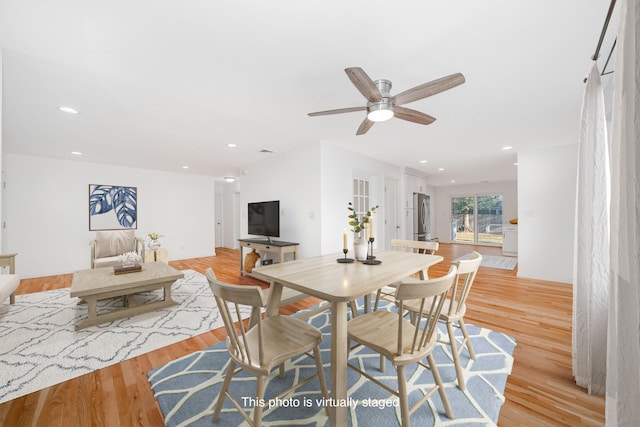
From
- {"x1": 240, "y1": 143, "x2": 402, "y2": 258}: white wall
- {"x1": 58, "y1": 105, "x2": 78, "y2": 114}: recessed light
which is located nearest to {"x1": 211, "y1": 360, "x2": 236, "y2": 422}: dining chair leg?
{"x1": 240, "y1": 143, "x2": 402, "y2": 258}: white wall

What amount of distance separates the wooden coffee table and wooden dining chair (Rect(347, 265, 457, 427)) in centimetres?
253

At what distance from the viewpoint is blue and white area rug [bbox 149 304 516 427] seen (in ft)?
4.79

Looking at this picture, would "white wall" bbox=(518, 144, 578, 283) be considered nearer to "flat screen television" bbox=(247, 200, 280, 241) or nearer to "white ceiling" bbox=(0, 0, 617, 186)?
"white ceiling" bbox=(0, 0, 617, 186)

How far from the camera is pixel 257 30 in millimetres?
1481

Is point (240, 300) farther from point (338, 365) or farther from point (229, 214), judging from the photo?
point (229, 214)

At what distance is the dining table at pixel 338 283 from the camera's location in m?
1.29

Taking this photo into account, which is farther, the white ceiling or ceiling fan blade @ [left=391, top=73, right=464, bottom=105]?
ceiling fan blade @ [left=391, top=73, right=464, bottom=105]

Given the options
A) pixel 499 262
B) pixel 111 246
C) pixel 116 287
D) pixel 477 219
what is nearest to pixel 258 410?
pixel 116 287

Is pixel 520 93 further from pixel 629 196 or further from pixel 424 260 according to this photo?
pixel 629 196

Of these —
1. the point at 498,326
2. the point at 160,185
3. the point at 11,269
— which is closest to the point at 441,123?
the point at 498,326

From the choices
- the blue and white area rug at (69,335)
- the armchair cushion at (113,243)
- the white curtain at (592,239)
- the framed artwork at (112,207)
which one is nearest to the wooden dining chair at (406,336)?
the white curtain at (592,239)

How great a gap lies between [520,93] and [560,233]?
10.6 feet

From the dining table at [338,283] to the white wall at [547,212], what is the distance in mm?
3461

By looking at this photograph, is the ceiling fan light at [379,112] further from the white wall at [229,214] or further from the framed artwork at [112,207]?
the white wall at [229,214]
